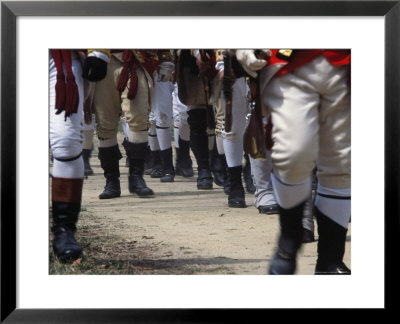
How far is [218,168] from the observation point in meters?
5.33

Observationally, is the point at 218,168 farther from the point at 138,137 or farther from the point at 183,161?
the point at 138,137

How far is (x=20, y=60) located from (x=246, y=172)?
895 mm

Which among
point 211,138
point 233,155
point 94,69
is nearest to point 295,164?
point 233,155

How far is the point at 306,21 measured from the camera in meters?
5.16

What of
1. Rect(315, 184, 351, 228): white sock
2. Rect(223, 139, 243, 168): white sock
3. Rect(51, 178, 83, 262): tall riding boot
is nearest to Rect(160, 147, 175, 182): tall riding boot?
Rect(223, 139, 243, 168): white sock

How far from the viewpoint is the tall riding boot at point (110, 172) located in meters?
5.29

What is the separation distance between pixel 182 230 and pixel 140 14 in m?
0.79

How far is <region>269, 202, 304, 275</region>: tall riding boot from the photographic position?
5273mm

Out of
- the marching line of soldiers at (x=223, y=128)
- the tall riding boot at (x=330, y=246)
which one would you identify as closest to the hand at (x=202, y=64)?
the marching line of soldiers at (x=223, y=128)

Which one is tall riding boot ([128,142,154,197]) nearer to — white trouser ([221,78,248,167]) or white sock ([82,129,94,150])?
white sock ([82,129,94,150])

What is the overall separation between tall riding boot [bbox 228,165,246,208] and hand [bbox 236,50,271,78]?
1.16 ft

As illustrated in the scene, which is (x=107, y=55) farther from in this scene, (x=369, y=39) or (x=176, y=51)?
(x=369, y=39)

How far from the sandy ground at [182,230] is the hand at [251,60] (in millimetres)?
444

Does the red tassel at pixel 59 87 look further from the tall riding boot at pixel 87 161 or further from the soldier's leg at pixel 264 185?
the soldier's leg at pixel 264 185
